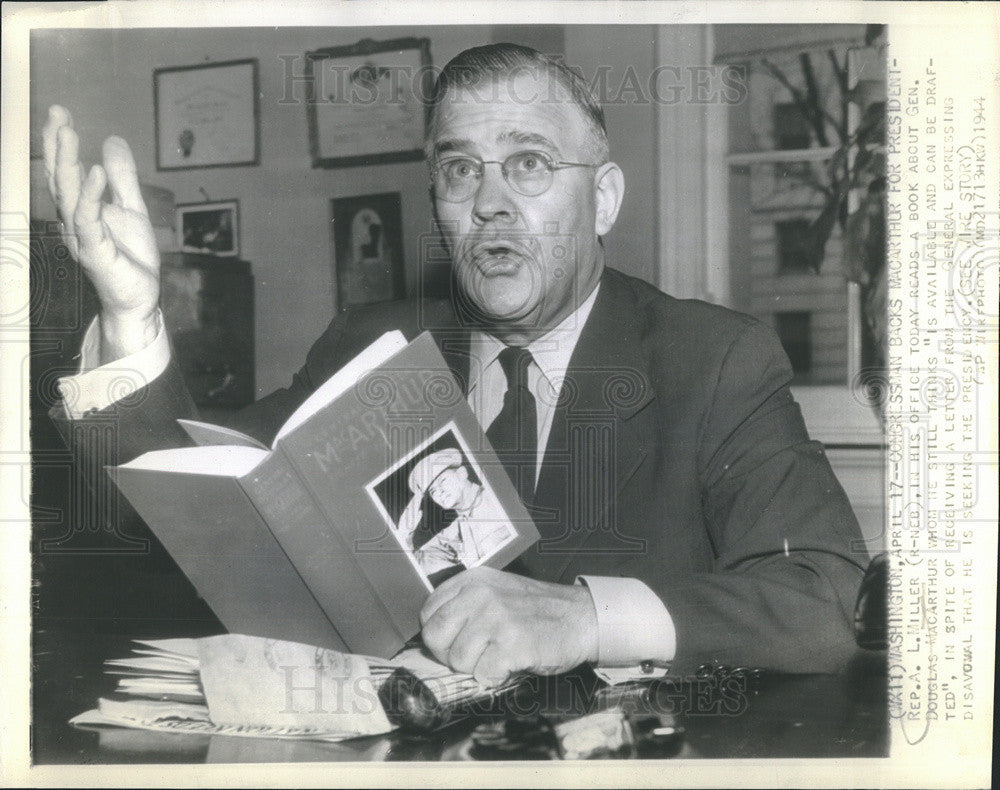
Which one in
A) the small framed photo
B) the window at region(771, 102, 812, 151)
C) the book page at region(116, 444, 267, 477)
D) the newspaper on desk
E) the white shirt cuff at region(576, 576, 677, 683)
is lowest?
the newspaper on desk

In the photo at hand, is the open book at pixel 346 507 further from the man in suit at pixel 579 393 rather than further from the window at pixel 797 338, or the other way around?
the window at pixel 797 338

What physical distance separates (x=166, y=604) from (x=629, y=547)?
0.61 m

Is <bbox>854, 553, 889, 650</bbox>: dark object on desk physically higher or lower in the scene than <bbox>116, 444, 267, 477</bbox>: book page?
lower

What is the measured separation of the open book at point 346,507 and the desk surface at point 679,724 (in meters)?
0.14

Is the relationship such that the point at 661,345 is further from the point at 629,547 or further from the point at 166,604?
the point at 166,604

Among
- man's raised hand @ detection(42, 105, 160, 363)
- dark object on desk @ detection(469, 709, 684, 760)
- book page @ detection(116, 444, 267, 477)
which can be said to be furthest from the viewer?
man's raised hand @ detection(42, 105, 160, 363)

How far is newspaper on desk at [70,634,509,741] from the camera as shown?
0.97m

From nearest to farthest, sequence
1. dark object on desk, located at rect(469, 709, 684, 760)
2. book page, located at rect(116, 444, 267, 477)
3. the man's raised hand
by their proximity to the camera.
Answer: book page, located at rect(116, 444, 267, 477)
dark object on desk, located at rect(469, 709, 684, 760)
the man's raised hand

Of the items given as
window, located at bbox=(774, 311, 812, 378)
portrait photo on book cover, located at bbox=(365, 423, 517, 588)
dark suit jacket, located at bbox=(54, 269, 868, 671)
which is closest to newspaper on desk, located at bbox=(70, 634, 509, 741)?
portrait photo on book cover, located at bbox=(365, 423, 517, 588)

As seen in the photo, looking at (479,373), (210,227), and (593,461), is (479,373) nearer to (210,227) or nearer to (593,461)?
(593,461)

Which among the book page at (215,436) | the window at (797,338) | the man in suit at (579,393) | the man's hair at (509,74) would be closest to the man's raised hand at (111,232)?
the man in suit at (579,393)

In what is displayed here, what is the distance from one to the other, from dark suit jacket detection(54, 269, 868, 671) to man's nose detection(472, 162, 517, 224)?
0.48ft

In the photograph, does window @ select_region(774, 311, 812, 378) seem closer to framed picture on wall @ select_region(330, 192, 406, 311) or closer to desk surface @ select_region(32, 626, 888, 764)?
desk surface @ select_region(32, 626, 888, 764)

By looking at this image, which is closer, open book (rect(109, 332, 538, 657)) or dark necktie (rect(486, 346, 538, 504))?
open book (rect(109, 332, 538, 657))
